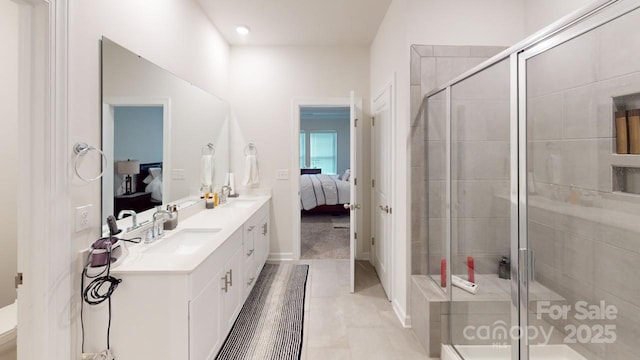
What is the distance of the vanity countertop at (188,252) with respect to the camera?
5.02ft

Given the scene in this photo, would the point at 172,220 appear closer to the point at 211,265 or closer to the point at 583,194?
the point at 211,265

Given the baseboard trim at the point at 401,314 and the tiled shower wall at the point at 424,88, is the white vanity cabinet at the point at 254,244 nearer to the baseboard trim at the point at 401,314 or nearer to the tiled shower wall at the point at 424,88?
the baseboard trim at the point at 401,314

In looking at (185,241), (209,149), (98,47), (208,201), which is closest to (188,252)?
(185,241)

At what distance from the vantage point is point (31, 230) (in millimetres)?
1336

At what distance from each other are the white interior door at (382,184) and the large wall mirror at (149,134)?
1855mm

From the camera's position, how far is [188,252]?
7.10 ft

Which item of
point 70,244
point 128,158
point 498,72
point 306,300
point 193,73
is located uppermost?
point 193,73

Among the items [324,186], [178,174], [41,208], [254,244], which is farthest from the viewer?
[324,186]

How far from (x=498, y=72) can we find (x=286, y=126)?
106 inches

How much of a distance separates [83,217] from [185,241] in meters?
0.84

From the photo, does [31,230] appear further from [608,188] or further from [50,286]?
[608,188]

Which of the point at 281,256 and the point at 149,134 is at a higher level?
the point at 149,134

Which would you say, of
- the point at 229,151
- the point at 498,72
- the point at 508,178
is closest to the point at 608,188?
the point at 508,178

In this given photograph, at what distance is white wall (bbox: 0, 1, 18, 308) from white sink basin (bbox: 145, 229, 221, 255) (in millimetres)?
1096
